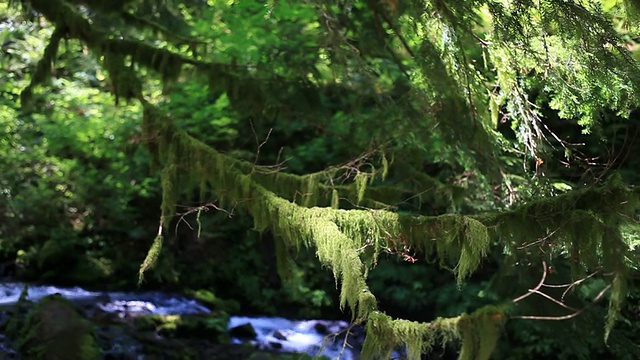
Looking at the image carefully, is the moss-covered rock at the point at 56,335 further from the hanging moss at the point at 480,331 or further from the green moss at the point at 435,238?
the hanging moss at the point at 480,331

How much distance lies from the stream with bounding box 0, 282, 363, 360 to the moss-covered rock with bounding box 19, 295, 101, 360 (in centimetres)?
96

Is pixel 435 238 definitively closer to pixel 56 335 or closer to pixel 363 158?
pixel 363 158

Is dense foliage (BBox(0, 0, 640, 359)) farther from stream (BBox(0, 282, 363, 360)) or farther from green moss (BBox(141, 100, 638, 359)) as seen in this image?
stream (BBox(0, 282, 363, 360))

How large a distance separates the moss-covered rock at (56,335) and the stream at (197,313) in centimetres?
96

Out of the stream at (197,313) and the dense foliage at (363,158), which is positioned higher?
the dense foliage at (363,158)

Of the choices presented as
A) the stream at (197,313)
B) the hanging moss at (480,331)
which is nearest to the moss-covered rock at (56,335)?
the stream at (197,313)

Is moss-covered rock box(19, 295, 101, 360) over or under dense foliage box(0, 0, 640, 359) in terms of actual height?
under

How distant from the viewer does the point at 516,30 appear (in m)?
4.38

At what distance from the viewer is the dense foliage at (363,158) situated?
4.08 meters

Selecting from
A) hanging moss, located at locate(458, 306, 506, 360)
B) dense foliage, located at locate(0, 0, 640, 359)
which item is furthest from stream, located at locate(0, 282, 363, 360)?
hanging moss, located at locate(458, 306, 506, 360)

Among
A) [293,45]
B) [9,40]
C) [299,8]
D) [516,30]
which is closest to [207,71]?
[293,45]

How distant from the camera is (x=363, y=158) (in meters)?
5.94

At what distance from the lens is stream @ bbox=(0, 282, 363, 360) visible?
368 inches

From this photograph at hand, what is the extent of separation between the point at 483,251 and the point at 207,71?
4.85 metres
